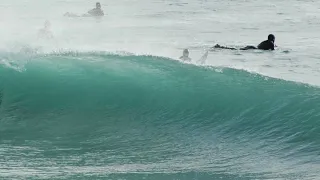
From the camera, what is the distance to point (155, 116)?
16.9 m

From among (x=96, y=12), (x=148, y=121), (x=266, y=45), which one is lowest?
(x=96, y=12)

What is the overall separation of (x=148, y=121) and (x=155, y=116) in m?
0.44

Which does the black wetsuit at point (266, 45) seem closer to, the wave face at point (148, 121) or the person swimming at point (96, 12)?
the wave face at point (148, 121)

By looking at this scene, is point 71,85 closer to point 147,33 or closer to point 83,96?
point 83,96

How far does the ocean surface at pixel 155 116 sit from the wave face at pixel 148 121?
0.07 feet

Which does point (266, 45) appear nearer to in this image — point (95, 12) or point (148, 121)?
point (148, 121)

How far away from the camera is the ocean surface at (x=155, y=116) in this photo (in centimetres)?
1325

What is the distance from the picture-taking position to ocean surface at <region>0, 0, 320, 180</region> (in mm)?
13250

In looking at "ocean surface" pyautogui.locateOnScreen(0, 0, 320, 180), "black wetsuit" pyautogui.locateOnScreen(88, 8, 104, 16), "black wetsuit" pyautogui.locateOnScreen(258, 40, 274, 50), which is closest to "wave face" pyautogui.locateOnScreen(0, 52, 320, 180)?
"ocean surface" pyautogui.locateOnScreen(0, 0, 320, 180)

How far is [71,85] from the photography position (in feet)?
60.5

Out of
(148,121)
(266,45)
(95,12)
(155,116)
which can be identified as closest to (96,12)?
(95,12)

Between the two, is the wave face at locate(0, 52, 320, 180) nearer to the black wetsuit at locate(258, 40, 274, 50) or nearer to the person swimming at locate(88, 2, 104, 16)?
the black wetsuit at locate(258, 40, 274, 50)

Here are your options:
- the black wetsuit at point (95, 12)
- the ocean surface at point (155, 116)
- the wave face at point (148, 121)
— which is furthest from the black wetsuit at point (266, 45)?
the black wetsuit at point (95, 12)

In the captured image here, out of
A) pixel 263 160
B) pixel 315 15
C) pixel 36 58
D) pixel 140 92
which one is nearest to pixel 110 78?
pixel 140 92
